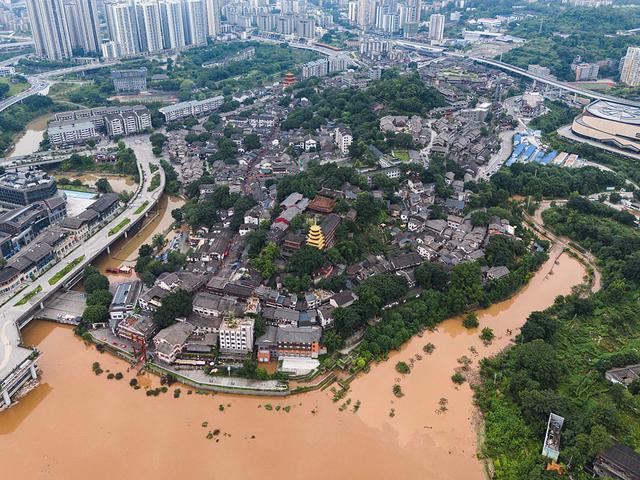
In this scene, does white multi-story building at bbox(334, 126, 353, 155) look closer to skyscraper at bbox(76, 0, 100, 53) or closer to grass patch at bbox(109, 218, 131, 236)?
grass patch at bbox(109, 218, 131, 236)

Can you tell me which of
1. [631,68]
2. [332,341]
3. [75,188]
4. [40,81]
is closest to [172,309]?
[332,341]

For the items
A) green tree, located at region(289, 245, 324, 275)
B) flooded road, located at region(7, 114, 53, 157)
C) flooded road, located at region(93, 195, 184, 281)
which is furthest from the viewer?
flooded road, located at region(7, 114, 53, 157)

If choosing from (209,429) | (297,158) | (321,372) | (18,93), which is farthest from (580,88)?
(18,93)

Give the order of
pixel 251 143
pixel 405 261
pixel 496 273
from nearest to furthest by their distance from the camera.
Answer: pixel 496 273 → pixel 405 261 → pixel 251 143

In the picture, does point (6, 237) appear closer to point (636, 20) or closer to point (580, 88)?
point (580, 88)

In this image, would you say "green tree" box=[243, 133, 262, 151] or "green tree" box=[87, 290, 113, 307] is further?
"green tree" box=[243, 133, 262, 151]

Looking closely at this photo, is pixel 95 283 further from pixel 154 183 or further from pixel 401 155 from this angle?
A: pixel 401 155

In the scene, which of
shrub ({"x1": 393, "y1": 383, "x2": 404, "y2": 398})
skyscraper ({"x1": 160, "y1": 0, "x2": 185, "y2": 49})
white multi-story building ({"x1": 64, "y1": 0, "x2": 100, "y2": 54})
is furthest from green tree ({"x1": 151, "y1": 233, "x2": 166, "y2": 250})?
skyscraper ({"x1": 160, "y1": 0, "x2": 185, "y2": 49})
